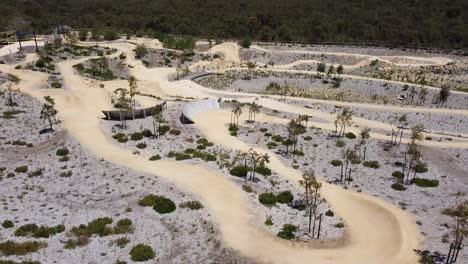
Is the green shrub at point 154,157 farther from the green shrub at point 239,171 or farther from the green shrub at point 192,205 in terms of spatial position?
the green shrub at point 192,205

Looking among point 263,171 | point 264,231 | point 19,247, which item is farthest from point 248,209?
point 19,247

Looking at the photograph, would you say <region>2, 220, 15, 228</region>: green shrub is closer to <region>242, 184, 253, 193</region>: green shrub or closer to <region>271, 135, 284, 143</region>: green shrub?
<region>242, 184, 253, 193</region>: green shrub

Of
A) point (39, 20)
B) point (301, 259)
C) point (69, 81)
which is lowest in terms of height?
point (301, 259)

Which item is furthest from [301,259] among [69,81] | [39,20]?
[39,20]

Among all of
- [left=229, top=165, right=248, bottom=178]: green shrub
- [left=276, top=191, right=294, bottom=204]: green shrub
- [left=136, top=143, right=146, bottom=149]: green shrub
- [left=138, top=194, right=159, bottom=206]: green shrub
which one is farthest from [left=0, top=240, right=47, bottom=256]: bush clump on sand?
[left=136, top=143, right=146, bottom=149]: green shrub

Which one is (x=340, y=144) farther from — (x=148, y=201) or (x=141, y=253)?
(x=141, y=253)

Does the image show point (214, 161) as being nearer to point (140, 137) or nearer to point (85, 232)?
point (140, 137)
